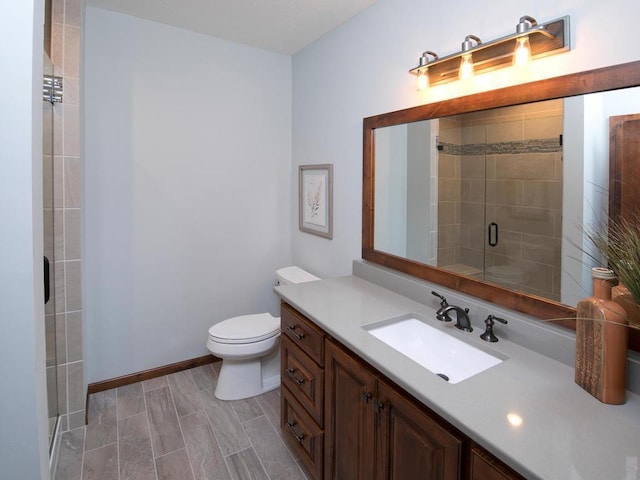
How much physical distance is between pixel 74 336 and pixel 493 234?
228 centimetres

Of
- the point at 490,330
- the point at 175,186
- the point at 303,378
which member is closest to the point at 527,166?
the point at 490,330

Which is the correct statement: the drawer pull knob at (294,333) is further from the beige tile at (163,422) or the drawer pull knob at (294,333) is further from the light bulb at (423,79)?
the light bulb at (423,79)

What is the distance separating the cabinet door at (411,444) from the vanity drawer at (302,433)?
44cm

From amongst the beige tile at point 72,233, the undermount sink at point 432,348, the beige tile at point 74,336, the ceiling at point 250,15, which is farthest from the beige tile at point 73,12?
the undermount sink at point 432,348

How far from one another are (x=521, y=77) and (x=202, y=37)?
2.19 meters

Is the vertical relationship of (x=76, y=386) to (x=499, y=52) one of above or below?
below

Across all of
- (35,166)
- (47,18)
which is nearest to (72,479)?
(35,166)

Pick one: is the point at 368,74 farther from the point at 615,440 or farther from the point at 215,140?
the point at 615,440

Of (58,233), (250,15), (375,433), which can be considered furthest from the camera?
(250,15)

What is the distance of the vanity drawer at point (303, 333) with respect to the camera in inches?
62.2

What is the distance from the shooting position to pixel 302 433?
1759 millimetres

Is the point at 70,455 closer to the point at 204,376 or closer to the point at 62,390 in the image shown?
the point at 62,390

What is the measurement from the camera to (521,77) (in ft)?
4.58

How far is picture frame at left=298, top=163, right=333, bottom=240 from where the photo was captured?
258 cm
